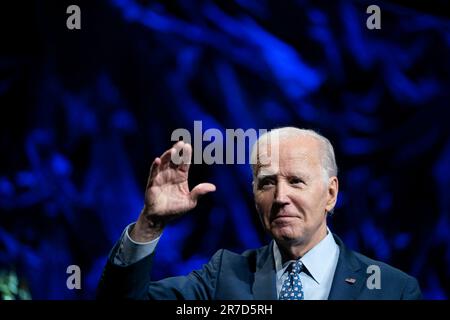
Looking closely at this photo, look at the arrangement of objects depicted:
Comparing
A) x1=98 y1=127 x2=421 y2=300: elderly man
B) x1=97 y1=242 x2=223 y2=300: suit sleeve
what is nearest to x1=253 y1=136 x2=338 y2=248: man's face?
x1=98 y1=127 x2=421 y2=300: elderly man

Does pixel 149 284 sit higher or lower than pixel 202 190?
lower

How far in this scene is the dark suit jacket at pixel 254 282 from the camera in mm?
2088

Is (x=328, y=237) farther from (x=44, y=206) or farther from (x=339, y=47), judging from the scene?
(x=44, y=206)

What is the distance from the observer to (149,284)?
2057 mm

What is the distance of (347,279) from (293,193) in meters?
0.32

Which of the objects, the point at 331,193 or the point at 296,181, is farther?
the point at 331,193

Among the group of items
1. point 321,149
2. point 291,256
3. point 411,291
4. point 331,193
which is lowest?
point 411,291

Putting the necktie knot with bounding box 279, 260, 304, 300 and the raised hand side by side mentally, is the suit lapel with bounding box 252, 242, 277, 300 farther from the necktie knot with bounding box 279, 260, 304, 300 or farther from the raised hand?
the raised hand

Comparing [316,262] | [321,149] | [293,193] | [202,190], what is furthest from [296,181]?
[202,190]

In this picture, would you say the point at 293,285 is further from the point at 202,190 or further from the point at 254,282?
the point at 202,190

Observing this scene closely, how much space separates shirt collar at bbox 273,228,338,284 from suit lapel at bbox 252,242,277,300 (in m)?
0.03

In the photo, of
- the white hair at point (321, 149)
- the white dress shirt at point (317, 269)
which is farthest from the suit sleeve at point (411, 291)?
the white hair at point (321, 149)

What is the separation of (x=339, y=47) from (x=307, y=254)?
102 centimetres
